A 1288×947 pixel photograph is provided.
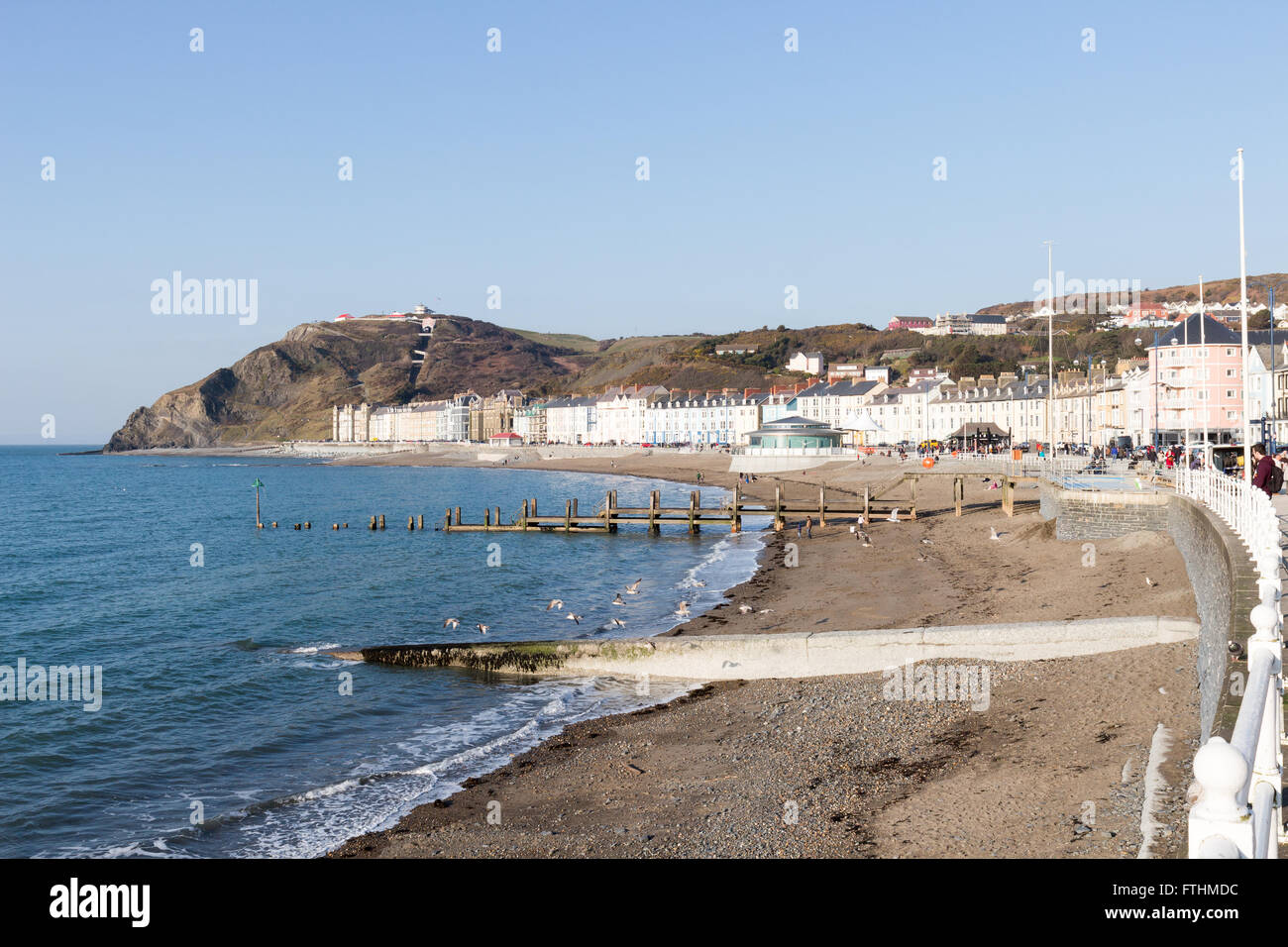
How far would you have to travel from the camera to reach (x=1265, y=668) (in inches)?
221

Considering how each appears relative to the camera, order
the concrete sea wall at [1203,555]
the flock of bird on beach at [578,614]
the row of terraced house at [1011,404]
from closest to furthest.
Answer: the concrete sea wall at [1203,555]
the flock of bird on beach at [578,614]
the row of terraced house at [1011,404]

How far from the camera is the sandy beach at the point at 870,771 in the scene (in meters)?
11.2

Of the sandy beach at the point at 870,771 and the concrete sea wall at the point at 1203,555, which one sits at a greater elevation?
the concrete sea wall at the point at 1203,555

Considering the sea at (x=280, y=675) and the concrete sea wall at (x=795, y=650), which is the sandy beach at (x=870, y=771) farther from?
the sea at (x=280, y=675)

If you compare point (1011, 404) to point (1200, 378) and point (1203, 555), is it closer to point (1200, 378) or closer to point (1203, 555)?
point (1200, 378)

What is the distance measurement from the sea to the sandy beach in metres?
1.58

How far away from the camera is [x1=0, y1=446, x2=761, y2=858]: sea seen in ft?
50.8

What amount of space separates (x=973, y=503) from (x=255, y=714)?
141ft

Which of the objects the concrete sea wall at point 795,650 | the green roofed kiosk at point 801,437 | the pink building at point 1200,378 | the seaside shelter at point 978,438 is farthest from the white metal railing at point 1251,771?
the green roofed kiosk at point 801,437

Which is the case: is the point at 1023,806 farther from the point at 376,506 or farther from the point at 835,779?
the point at 376,506

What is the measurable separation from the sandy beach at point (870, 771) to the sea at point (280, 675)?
158 cm

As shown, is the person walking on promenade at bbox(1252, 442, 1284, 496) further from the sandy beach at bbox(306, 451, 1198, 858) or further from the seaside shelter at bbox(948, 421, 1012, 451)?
the seaside shelter at bbox(948, 421, 1012, 451)

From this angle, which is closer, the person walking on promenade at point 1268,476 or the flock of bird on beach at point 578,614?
the person walking on promenade at point 1268,476
